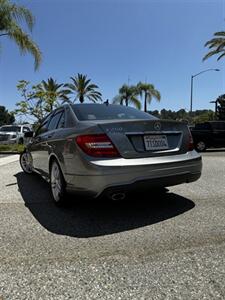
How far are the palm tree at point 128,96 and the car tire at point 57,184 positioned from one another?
1652 inches

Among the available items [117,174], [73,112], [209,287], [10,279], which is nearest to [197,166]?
[117,174]

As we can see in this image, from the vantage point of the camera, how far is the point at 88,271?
2.92 metres

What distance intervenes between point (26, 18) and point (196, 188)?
1511cm

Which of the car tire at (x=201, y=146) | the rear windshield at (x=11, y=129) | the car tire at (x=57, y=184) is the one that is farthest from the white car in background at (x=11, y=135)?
the car tire at (x=57, y=184)

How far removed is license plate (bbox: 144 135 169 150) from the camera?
4325mm

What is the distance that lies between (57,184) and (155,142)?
5.32ft

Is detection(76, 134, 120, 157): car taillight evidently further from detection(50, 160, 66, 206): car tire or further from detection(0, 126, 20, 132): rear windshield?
detection(0, 126, 20, 132): rear windshield

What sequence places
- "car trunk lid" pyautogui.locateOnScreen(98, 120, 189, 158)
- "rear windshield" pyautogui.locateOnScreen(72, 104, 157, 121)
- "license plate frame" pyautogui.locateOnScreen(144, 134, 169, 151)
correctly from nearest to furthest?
"car trunk lid" pyautogui.locateOnScreen(98, 120, 189, 158) → "license plate frame" pyautogui.locateOnScreen(144, 134, 169, 151) → "rear windshield" pyautogui.locateOnScreen(72, 104, 157, 121)

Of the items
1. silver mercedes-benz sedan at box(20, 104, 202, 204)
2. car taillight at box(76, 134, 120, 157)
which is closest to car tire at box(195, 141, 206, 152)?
silver mercedes-benz sedan at box(20, 104, 202, 204)

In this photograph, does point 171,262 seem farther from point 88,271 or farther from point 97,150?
point 97,150

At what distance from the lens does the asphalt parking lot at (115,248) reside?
263 cm

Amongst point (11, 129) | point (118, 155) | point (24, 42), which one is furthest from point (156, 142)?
point (11, 129)

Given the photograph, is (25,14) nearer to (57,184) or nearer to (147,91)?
(57,184)

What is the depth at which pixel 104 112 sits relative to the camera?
521 cm
